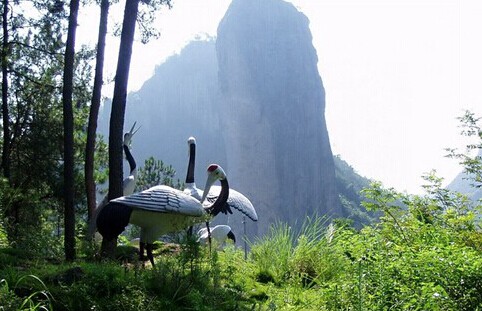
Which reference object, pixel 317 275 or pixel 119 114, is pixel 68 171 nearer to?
pixel 119 114

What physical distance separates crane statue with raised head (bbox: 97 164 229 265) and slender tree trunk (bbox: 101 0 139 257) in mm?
1195

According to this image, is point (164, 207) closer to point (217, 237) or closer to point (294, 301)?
point (294, 301)

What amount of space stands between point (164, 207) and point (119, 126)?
6.29 feet

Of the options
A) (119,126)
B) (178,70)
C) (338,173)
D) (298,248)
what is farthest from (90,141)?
(178,70)

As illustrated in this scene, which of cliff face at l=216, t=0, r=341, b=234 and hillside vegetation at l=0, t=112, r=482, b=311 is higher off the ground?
cliff face at l=216, t=0, r=341, b=234

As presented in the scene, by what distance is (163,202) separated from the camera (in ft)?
15.9

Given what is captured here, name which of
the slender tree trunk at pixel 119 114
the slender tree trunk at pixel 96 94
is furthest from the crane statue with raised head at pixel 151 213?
the slender tree trunk at pixel 96 94

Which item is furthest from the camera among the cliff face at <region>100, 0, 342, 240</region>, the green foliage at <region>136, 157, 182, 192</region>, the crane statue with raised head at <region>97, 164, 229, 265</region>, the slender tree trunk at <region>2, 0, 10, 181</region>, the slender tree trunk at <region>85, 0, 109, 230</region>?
the cliff face at <region>100, 0, 342, 240</region>

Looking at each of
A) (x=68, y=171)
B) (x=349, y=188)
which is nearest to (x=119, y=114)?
(x=68, y=171)

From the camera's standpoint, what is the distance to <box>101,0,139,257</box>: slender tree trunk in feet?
20.6

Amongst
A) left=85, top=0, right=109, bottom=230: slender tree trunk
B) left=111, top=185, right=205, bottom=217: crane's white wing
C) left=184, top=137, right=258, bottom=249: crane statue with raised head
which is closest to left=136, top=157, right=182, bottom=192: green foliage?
left=85, top=0, right=109, bottom=230: slender tree trunk

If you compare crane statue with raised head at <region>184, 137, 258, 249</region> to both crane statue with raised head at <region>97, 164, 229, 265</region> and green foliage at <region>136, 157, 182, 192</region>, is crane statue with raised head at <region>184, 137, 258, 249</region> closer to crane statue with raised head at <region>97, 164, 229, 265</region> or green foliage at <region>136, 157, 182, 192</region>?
crane statue with raised head at <region>97, 164, 229, 265</region>

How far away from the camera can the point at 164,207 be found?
15.7 feet

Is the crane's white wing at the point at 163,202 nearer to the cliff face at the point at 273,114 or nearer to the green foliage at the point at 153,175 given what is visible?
the green foliage at the point at 153,175
